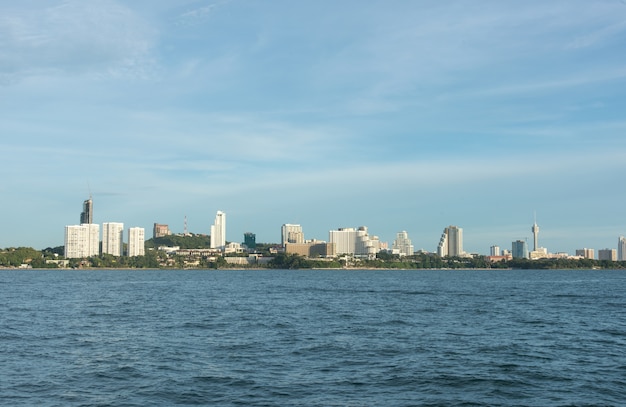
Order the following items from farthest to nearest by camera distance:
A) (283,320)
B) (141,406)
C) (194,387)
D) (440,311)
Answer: (440,311) → (283,320) → (194,387) → (141,406)

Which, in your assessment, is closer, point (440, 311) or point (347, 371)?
point (347, 371)

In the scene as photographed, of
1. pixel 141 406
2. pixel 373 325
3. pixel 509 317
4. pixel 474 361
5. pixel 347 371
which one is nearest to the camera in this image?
pixel 141 406

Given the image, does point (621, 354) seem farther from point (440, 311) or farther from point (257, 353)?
point (440, 311)

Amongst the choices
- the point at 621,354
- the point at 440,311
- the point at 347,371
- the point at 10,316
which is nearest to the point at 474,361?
the point at 347,371

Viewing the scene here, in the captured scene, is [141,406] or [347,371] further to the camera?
[347,371]

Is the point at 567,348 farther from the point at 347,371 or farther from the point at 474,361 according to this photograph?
the point at 347,371

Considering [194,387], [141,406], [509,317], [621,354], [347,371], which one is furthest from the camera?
[509,317]

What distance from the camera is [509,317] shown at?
206 ft

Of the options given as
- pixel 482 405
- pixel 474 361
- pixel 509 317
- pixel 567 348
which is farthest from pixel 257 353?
pixel 509 317

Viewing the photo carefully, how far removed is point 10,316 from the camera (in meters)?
61.5

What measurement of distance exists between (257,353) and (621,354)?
23.0m

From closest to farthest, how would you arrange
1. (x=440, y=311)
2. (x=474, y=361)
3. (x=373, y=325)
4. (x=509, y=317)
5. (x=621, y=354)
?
1. (x=474, y=361)
2. (x=621, y=354)
3. (x=373, y=325)
4. (x=509, y=317)
5. (x=440, y=311)

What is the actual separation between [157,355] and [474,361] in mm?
18604

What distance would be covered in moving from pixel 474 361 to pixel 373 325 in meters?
17.8
